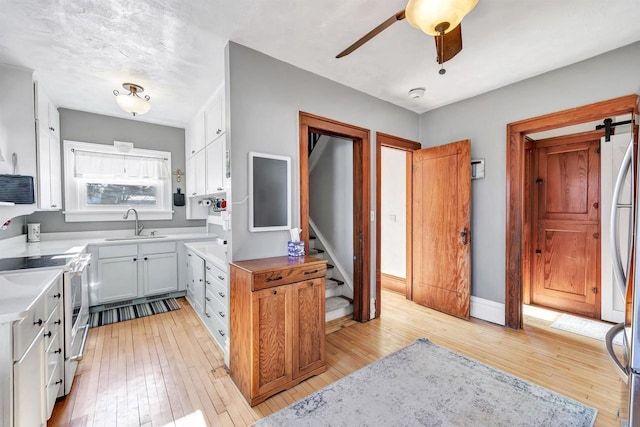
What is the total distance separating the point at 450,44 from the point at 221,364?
2931mm

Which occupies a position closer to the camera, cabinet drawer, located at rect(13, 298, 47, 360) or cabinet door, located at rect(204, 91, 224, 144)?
cabinet drawer, located at rect(13, 298, 47, 360)

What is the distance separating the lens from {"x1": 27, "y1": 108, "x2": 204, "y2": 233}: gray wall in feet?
11.7

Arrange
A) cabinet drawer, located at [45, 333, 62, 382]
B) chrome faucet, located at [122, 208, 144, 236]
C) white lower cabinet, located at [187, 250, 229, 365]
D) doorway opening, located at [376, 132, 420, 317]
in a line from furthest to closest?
chrome faucet, located at [122, 208, 144, 236] → doorway opening, located at [376, 132, 420, 317] → white lower cabinet, located at [187, 250, 229, 365] → cabinet drawer, located at [45, 333, 62, 382]

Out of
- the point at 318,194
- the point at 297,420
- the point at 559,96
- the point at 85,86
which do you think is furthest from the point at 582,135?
the point at 85,86

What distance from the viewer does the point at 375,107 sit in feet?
10.6

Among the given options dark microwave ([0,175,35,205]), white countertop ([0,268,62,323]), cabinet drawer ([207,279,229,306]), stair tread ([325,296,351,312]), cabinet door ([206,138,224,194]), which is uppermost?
cabinet door ([206,138,224,194])

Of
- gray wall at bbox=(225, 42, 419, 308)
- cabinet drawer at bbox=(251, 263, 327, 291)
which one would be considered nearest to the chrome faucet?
gray wall at bbox=(225, 42, 419, 308)

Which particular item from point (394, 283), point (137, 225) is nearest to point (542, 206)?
point (394, 283)

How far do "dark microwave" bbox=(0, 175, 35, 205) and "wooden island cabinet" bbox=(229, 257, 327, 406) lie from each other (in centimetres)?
200

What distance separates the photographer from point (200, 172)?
12.0 ft

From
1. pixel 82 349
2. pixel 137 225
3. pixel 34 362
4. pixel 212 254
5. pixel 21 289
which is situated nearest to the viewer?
pixel 34 362

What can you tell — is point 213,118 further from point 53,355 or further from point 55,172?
point 53,355

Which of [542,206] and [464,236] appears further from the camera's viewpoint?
[542,206]

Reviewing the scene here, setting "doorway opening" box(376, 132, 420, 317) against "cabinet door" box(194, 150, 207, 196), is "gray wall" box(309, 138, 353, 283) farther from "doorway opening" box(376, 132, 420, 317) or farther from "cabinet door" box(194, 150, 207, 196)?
"cabinet door" box(194, 150, 207, 196)
